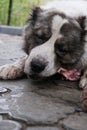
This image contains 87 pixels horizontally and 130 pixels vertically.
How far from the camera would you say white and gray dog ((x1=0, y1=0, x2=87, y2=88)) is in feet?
9.85

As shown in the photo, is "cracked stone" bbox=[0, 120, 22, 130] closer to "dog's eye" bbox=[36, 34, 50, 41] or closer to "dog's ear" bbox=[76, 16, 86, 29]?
"dog's eye" bbox=[36, 34, 50, 41]

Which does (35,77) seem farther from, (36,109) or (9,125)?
(9,125)

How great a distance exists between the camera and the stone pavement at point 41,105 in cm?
239

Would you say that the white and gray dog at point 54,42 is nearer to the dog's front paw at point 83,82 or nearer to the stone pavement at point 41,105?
the dog's front paw at point 83,82

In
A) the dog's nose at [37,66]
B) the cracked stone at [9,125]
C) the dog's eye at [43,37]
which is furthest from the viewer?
the dog's eye at [43,37]

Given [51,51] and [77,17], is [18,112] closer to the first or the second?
[51,51]

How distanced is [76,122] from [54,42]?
770 mm

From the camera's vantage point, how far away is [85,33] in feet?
10.4

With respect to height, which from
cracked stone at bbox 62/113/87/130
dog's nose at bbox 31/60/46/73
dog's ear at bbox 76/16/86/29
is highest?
dog's ear at bbox 76/16/86/29

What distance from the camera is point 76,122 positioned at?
2434mm

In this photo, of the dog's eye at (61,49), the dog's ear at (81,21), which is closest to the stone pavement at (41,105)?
the dog's eye at (61,49)

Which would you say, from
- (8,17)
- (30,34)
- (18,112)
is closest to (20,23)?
(8,17)

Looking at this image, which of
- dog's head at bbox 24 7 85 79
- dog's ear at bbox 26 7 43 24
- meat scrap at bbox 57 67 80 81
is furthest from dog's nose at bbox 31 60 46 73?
dog's ear at bbox 26 7 43 24

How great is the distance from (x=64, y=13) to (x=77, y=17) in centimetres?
11
